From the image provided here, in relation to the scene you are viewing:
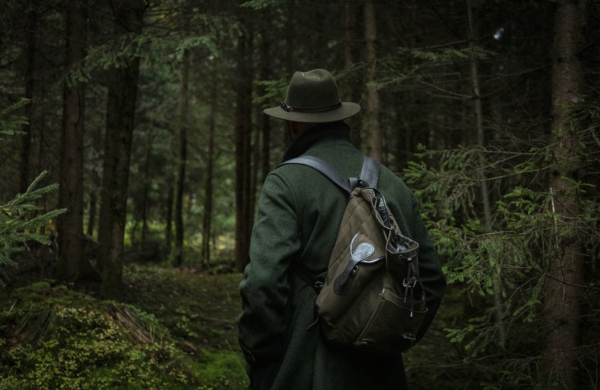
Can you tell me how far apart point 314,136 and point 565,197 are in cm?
309

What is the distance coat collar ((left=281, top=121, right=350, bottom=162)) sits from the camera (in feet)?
10.7

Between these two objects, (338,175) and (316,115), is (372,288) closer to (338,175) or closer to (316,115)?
(338,175)

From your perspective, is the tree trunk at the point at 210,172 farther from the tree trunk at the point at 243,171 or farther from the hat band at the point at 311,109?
the hat band at the point at 311,109

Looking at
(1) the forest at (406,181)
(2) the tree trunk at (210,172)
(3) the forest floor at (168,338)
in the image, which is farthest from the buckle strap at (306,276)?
(2) the tree trunk at (210,172)

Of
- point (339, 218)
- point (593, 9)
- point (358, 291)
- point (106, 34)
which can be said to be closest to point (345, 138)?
point (339, 218)

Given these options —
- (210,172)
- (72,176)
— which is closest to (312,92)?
(72,176)

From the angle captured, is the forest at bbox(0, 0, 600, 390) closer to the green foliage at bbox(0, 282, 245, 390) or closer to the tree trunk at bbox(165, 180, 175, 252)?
the green foliage at bbox(0, 282, 245, 390)

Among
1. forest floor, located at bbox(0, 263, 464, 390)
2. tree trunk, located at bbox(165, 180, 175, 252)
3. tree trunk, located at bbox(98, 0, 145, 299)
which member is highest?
tree trunk, located at bbox(98, 0, 145, 299)

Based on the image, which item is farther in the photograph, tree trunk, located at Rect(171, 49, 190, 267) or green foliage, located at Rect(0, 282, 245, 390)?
tree trunk, located at Rect(171, 49, 190, 267)

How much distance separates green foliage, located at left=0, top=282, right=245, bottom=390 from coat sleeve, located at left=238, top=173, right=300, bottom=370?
2.84 m

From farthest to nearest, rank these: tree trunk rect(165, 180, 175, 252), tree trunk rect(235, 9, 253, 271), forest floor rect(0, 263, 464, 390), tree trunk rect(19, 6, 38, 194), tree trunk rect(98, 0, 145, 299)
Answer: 1. tree trunk rect(165, 180, 175, 252)
2. tree trunk rect(235, 9, 253, 271)
3. tree trunk rect(19, 6, 38, 194)
4. tree trunk rect(98, 0, 145, 299)
5. forest floor rect(0, 263, 464, 390)

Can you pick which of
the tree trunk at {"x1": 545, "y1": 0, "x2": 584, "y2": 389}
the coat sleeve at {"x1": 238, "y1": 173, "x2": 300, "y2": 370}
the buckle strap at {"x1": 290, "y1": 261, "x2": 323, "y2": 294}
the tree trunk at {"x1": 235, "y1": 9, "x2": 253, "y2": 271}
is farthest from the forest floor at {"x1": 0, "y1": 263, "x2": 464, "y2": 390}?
the tree trunk at {"x1": 235, "y1": 9, "x2": 253, "y2": 271}

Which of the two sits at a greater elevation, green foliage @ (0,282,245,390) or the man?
the man

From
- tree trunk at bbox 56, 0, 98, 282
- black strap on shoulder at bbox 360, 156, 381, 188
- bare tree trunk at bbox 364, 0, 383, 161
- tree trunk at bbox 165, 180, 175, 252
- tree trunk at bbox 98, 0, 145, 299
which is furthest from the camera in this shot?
tree trunk at bbox 165, 180, 175, 252
